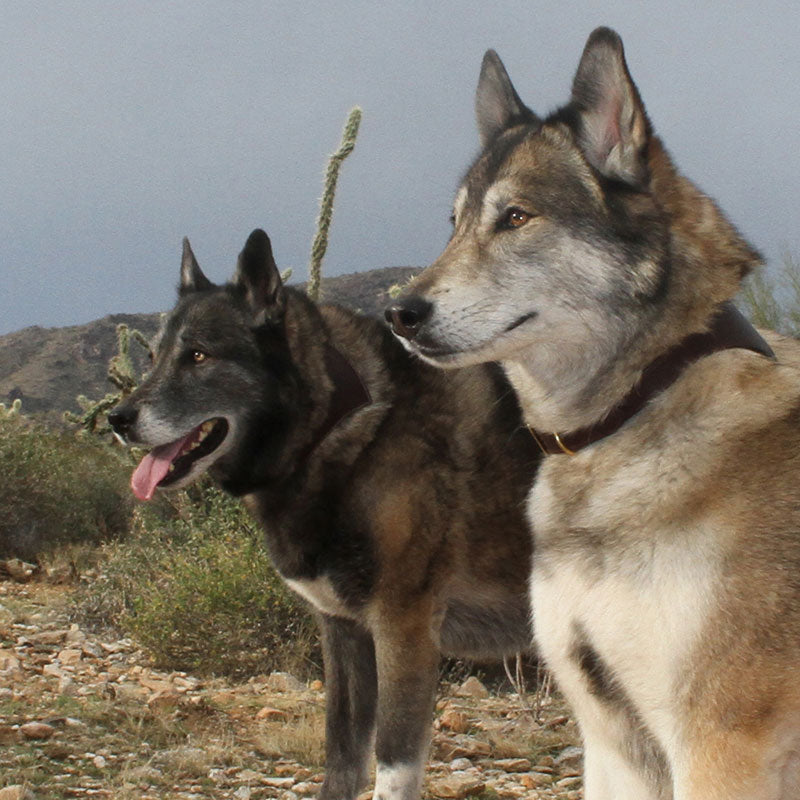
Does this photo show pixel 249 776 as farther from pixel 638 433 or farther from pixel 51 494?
pixel 51 494

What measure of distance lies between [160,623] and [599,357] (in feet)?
15.1

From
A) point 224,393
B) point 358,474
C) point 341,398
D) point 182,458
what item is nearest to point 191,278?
point 224,393

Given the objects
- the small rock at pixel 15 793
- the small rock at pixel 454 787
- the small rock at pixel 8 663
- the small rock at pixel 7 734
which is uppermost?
the small rock at pixel 15 793

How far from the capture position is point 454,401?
4.38m

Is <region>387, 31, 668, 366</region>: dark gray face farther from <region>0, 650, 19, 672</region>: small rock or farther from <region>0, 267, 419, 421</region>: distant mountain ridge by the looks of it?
<region>0, 267, 419, 421</region>: distant mountain ridge

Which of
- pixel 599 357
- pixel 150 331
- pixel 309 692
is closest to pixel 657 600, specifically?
pixel 599 357

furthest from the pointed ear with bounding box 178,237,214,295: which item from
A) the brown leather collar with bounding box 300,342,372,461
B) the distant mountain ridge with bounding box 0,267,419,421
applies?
the distant mountain ridge with bounding box 0,267,419,421

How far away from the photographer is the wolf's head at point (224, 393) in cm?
448

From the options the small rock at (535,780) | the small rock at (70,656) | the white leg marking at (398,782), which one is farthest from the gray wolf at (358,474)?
the small rock at (70,656)

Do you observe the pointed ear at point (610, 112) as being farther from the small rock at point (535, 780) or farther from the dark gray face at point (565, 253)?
the small rock at point (535, 780)

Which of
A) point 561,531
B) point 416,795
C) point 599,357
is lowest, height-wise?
point 416,795

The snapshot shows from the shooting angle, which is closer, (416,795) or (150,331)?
(416,795)

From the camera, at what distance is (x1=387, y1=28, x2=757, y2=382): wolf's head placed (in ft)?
8.37

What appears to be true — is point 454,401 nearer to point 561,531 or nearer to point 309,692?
point 561,531
